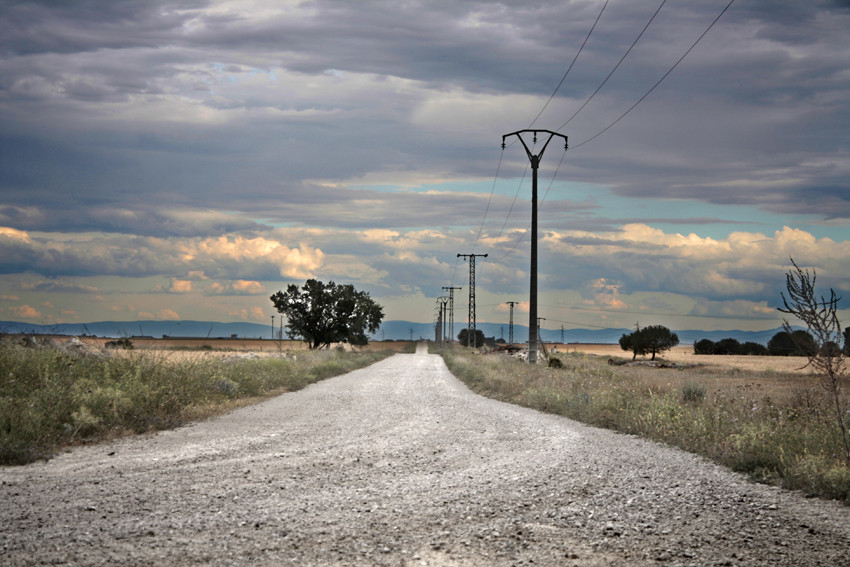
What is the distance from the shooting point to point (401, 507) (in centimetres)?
630

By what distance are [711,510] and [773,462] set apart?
7.51ft

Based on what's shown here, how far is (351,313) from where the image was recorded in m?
86.6

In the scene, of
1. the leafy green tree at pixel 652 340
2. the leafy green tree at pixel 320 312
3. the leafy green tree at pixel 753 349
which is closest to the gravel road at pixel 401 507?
the leafy green tree at pixel 320 312

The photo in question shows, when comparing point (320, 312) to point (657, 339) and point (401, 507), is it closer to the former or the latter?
point (657, 339)

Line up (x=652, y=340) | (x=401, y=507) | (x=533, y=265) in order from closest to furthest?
(x=401, y=507)
(x=533, y=265)
(x=652, y=340)

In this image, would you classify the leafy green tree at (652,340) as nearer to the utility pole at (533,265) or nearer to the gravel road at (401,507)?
the utility pole at (533,265)

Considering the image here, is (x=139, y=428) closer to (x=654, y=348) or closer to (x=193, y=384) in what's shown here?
(x=193, y=384)

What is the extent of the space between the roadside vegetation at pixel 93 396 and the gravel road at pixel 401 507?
651 mm

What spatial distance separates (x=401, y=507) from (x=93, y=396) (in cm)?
776

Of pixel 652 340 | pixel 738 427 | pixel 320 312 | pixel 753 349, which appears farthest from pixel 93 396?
pixel 753 349

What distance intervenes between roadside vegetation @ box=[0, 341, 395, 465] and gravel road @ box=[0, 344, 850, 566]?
0.65 meters

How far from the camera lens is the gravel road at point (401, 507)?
16.7ft

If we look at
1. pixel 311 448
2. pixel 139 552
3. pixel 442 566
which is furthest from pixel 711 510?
pixel 311 448

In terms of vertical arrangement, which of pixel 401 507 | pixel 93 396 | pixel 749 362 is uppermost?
pixel 93 396
